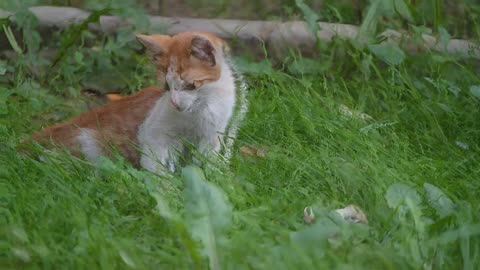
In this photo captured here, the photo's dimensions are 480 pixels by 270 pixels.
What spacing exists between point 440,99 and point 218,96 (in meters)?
1.29

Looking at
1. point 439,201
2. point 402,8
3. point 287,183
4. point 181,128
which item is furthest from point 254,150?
point 402,8

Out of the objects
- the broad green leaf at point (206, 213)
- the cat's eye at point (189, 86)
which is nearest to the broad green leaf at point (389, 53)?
the cat's eye at point (189, 86)

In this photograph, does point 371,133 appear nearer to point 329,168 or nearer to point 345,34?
point 329,168

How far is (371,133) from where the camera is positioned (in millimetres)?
4719

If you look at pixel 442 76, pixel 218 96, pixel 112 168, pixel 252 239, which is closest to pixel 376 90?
pixel 442 76

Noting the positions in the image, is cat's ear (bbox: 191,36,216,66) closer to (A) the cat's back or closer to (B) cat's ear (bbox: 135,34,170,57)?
(B) cat's ear (bbox: 135,34,170,57)

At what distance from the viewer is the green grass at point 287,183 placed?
3227 millimetres

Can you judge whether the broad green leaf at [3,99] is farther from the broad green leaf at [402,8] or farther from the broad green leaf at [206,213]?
the broad green leaf at [402,8]

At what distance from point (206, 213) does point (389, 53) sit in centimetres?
238

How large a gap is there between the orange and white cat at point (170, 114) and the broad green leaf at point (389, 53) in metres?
0.93

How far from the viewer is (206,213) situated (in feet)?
10.7

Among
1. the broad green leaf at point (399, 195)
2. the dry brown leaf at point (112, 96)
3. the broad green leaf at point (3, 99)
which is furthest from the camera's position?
the dry brown leaf at point (112, 96)

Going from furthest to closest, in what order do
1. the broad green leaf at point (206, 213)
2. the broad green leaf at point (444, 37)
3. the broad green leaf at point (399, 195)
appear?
1. the broad green leaf at point (444, 37)
2. the broad green leaf at point (399, 195)
3. the broad green leaf at point (206, 213)

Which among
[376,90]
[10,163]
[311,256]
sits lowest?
[376,90]
